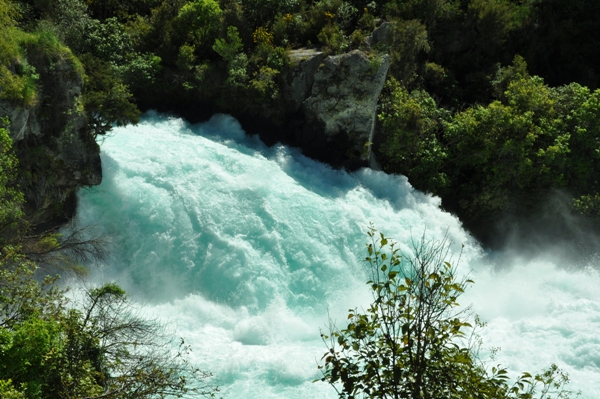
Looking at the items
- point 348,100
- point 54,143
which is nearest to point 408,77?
point 348,100

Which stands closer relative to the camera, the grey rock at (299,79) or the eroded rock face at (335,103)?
the eroded rock face at (335,103)

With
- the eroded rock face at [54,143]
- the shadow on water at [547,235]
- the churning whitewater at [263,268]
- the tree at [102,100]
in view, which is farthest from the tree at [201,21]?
the shadow on water at [547,235]

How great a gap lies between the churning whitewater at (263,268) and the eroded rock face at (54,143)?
2.91ft

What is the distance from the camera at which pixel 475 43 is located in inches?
1218

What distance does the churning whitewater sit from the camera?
1725cm

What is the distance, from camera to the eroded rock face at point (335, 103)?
2512 cm

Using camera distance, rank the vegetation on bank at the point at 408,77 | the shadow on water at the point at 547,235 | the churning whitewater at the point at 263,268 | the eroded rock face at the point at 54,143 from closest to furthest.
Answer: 1. the churning whitewater at the point at 263,268
2. the eroded rock face at the point at 54,143
3. the vegetation on bank at the point at 408,77
4. the shadow on water at the point at 547,235

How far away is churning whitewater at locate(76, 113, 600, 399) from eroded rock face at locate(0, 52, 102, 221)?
2.91 ft

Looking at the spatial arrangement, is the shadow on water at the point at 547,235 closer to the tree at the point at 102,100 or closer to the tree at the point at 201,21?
the tree at the point at 201,21

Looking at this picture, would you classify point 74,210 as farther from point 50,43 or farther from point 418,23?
point 418,23

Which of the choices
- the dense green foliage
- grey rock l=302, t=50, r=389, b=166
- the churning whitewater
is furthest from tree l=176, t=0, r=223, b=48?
grey rock l=302, t=50, r=389, b=166

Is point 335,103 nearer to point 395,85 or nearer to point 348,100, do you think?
point 348,100

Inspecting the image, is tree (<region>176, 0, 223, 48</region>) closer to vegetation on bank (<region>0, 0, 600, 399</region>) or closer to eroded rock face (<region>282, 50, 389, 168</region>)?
vegetation on bank (<region>0, 0, 600, 399</region>)

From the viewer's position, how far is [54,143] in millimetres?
18375
